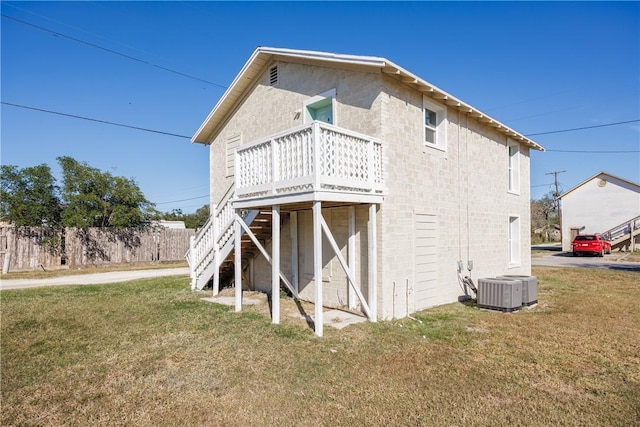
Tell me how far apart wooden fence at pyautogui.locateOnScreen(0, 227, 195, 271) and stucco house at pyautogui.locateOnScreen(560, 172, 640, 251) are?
98.0 feet

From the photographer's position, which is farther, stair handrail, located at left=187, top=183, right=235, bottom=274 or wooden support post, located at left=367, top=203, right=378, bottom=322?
Answer: stair handrail, located at left=187, top=183, right=235, bottom=274

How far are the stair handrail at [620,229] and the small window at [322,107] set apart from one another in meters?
28.7

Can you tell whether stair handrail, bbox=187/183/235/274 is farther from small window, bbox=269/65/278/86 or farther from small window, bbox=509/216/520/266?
small window, bbox=509/216/520/266

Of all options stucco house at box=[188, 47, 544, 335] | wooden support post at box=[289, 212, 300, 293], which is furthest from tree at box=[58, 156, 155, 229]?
wooden support post at box=[289, 212, 300, 293]

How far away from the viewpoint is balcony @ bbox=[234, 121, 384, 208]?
6.36m

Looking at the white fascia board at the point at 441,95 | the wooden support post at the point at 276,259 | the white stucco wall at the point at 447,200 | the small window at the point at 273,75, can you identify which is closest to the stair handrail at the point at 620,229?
the white stucco wall at the point at 447,200

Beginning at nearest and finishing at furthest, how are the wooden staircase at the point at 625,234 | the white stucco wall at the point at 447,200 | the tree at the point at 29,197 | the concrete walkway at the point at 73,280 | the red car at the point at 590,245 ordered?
1. the white stucco wall at the point at 447,200
2. the concrete walkway at the point at 73,280
3. the tree at the point at 29,197
4. the red car at the point at 590,245
5. the wooden staircase at the point at 625,234

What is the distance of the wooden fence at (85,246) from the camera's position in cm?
1648

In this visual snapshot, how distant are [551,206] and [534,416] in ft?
204

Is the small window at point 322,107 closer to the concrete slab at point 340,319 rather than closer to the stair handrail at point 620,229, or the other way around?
the concrete slab at point 340,319

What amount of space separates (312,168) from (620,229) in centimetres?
3097

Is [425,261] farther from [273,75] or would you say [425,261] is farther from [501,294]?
[273,75]

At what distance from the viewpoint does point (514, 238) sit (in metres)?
13.0

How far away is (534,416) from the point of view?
3.61 metres
